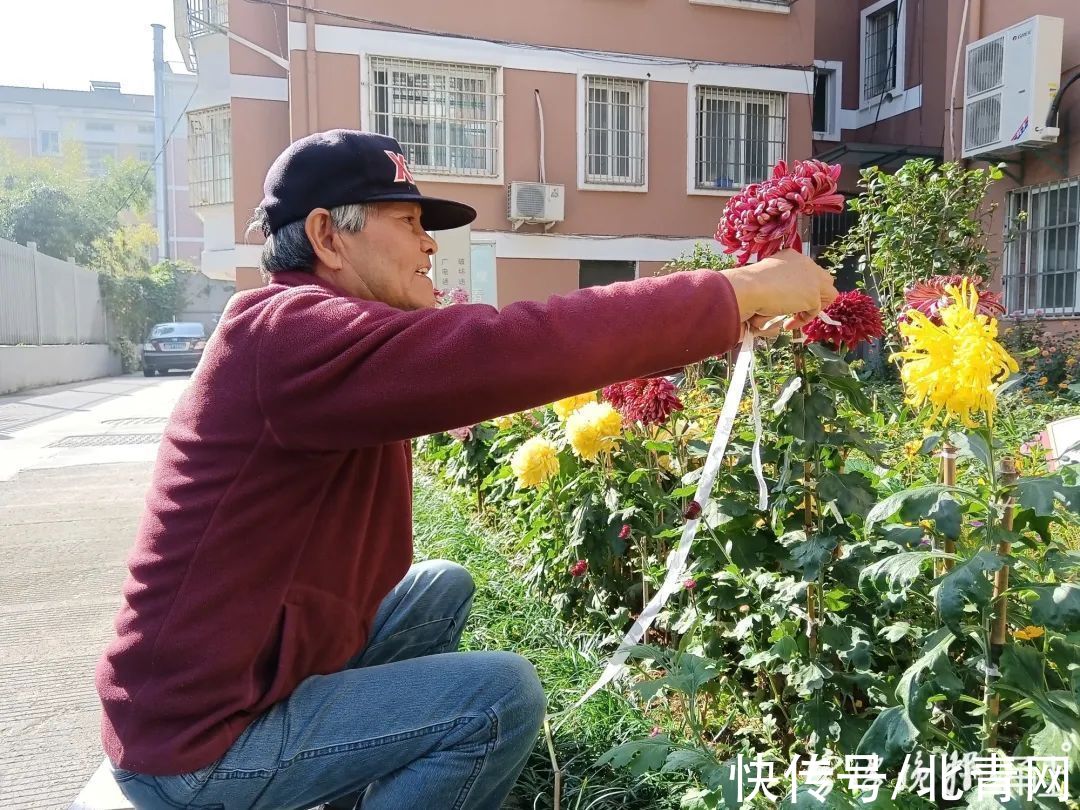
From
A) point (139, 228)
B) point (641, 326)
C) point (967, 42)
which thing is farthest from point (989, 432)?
point (139, 228)

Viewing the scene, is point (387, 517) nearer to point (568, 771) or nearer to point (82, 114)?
point (568, 771)

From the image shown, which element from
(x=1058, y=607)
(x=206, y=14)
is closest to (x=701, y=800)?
(x=1058, y=607)

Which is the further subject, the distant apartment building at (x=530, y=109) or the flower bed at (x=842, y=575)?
the distant apartment building at (x=530, y=109)

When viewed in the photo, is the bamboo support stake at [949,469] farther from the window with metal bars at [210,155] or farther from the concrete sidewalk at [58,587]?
the window with metal bars at [210,155]

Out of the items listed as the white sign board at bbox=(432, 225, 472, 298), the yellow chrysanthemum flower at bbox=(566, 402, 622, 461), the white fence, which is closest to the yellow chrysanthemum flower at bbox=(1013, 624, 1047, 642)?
the yellow chrysanthemum flower at bbox=(566, 402, 622, 461)

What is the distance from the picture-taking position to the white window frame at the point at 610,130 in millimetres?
14367

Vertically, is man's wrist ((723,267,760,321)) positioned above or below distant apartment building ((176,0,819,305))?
below

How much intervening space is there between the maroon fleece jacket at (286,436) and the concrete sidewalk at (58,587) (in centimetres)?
150

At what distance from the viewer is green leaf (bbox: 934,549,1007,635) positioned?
1497mm

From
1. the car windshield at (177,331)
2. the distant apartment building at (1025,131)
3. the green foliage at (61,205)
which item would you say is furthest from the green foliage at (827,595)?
the green foliage at (61,205)

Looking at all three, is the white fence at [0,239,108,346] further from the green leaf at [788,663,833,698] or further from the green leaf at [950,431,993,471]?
the green leaf at [950,431,993,471]

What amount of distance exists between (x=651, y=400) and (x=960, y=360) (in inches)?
44.9

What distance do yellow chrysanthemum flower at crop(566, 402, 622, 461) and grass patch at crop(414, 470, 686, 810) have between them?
746mm

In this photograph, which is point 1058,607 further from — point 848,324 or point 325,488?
point 325,488
